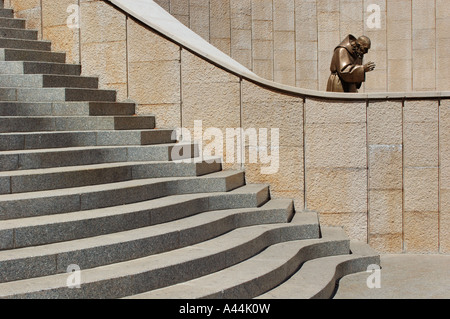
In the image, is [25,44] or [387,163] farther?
[25,44]

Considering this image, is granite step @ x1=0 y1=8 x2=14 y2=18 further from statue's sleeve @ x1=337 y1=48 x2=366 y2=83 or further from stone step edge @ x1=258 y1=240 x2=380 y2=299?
stone step edge @ x1=258 y1=240 x2=380 y2=299

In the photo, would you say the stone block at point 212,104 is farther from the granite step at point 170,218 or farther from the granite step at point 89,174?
the granite step at point 170,218

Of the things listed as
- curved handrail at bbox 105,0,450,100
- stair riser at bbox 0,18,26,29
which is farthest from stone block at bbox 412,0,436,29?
stair riser at bbox 0,18,26,29

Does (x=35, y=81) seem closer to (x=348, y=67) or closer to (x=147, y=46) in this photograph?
(x=147, y=46)

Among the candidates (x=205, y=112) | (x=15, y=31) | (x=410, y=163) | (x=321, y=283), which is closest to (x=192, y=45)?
(x=205, y=112)

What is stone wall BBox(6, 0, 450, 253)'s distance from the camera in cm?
832

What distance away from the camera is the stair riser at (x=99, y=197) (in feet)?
17.7

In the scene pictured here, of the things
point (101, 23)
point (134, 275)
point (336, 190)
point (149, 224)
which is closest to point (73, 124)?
point (101, 23)

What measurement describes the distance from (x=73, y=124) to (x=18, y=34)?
102 inches

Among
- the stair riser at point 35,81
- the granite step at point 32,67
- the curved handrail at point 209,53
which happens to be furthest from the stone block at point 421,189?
the granite step at point 32,67

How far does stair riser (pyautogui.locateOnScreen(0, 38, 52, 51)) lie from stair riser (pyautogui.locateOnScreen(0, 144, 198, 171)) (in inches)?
114

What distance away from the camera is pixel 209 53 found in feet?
28.3
